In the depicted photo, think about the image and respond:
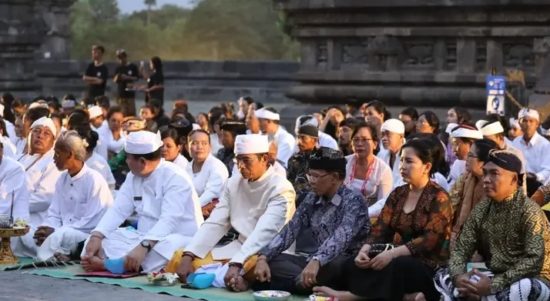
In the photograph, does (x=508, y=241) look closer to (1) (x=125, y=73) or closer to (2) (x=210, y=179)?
(2) (x=210, y=179)

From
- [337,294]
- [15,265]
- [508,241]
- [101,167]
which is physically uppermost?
[508,241]

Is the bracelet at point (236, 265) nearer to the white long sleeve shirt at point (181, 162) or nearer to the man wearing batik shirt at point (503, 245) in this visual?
the man wearing batik shirt at point (503, 245)

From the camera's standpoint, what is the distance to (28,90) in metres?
29.1

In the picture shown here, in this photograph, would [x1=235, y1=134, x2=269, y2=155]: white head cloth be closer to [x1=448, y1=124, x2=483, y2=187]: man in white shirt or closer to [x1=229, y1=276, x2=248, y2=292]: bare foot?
[x1=229, y1=276, x2=248, y2=292]: bare foot

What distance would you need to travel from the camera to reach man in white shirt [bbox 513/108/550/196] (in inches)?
513

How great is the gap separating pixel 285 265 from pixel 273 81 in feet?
70.2

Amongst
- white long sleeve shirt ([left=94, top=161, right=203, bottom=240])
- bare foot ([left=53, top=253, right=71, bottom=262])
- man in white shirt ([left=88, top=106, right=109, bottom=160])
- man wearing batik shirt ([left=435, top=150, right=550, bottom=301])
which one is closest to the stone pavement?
bare foot ([left=53, top=253, right=71, bottom=262])

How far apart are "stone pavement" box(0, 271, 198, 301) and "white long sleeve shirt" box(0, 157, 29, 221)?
1178mm

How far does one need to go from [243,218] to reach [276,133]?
4595 millimetres

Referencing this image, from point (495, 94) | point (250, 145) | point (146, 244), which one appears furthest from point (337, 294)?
point (495, 94)

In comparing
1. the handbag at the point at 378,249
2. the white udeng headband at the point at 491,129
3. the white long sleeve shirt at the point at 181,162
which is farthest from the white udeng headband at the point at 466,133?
the white long sleeve shirt at the point at 181,162

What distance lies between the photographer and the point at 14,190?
34.8 ft

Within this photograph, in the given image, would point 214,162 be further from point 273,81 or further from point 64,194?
point 273,81

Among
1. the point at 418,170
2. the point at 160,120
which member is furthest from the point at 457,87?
the point at 418,170
